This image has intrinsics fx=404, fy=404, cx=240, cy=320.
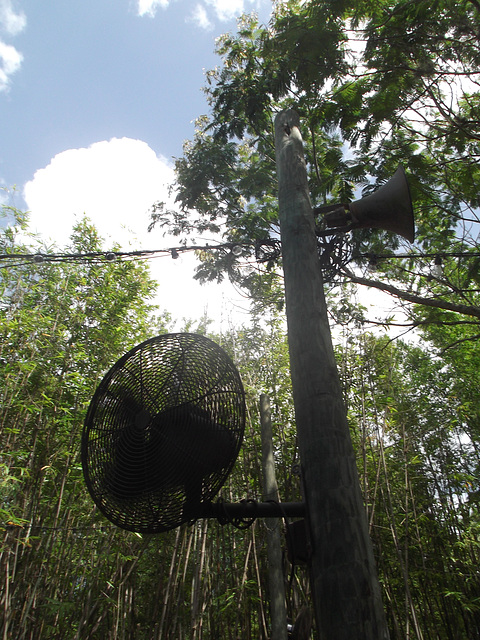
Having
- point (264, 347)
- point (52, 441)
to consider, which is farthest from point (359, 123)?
point (52, 441)

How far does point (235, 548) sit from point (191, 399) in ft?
13.2

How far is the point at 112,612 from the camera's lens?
4.66 metres

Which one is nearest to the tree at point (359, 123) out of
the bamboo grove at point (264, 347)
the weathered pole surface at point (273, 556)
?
the bamboo grove at point (264, 347)

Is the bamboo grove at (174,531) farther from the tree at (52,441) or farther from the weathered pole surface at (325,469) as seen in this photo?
the weathered pole surface at (325,469)

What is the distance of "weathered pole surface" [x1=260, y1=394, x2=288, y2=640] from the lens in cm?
294

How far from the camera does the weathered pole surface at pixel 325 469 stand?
1076 mm

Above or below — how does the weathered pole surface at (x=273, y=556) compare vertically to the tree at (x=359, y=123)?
below

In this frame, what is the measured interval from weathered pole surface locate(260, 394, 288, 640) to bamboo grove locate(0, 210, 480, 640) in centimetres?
63

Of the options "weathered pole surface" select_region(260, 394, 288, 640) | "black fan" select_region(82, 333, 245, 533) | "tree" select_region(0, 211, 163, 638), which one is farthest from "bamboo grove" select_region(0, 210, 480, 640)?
"black fan" select_region(82, 333, 245, 533)

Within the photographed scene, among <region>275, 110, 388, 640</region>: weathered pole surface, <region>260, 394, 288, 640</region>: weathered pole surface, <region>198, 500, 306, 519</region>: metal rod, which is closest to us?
<region>275, 110, 388, 640</region>: weathered pole surface

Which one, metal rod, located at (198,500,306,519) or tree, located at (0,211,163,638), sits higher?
tree, located at (0,211,163,638)

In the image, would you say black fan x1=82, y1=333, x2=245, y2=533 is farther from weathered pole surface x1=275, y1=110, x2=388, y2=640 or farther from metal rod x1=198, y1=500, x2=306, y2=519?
weathered pole surface x1=275, y1=110, x2=388, y2=640

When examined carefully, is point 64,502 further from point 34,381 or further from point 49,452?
point 34,381

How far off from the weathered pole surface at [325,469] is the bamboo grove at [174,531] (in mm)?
2512
